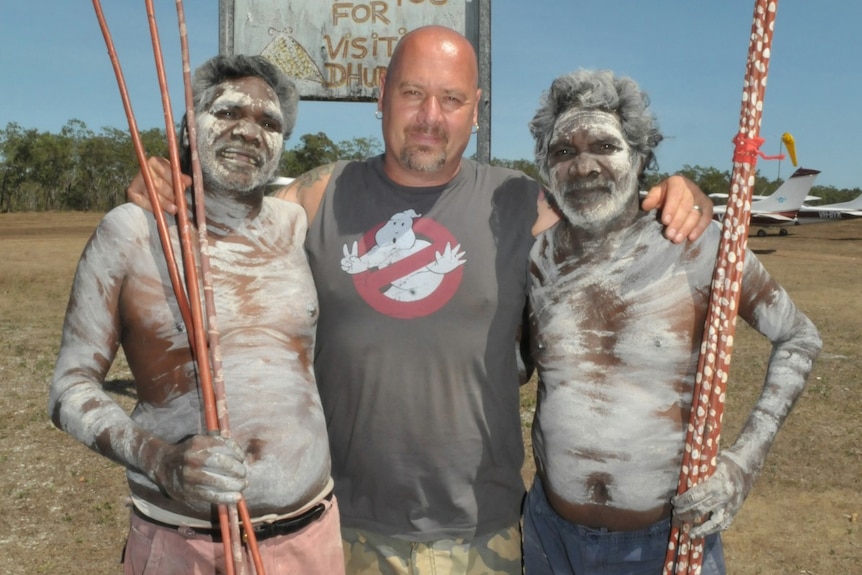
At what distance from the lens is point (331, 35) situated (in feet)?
14.7

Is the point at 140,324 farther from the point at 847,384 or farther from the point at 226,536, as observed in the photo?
the point at 847,384

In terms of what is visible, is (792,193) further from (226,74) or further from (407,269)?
(226,74)

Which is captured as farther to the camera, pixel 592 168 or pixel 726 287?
pixel 592 168

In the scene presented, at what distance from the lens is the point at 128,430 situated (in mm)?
2105

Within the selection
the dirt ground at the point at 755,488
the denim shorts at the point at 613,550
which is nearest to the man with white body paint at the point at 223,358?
the denim shorts at the point at 613,550

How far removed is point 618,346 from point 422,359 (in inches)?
25.1

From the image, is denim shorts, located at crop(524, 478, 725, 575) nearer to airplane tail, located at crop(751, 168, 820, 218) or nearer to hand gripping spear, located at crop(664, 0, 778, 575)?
hand gripping spear, located at crop(664, 0, 778, 575)

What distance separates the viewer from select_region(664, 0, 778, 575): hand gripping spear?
2021mm

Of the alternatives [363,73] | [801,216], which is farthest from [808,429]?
[801,216]

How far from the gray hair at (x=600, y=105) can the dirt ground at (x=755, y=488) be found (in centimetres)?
322

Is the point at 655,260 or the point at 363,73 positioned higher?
the point at 363,73

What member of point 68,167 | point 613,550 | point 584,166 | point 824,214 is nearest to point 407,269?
point 584,166

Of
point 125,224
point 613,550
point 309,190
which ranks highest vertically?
point 309,190

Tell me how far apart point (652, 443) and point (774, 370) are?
45cm
